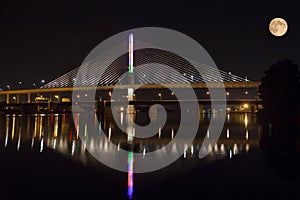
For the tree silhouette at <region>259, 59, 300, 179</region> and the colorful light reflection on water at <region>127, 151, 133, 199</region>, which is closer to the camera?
the colorful light reflection on water at <region>127, 151, 133, 199</region>

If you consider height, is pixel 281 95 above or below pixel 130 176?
above

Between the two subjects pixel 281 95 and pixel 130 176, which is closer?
pixel 130 176

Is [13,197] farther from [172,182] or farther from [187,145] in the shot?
[187,145]

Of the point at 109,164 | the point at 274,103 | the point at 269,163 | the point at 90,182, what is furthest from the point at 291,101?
the point at 90,182

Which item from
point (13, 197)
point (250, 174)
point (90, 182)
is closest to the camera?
point (13, 197)

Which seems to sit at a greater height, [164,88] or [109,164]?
[164,88]

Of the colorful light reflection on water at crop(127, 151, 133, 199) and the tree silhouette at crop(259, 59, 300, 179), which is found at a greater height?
the tree silhouette at crop(259, 59, 300, 179)

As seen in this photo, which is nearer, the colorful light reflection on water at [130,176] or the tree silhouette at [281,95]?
the colorful light reflection on water at [130,176]

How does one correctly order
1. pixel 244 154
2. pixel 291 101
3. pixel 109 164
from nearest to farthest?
pixel 109 164
pixel 244 154
pixel 291 101

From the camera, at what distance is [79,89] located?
47.2 meters

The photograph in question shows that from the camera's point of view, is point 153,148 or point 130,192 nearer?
point 130,192

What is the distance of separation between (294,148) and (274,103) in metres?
15.1

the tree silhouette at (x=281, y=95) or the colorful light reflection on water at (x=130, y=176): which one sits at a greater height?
the tree silhouette at (x=281, y=95)

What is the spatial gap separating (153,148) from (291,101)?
15.9 metres
